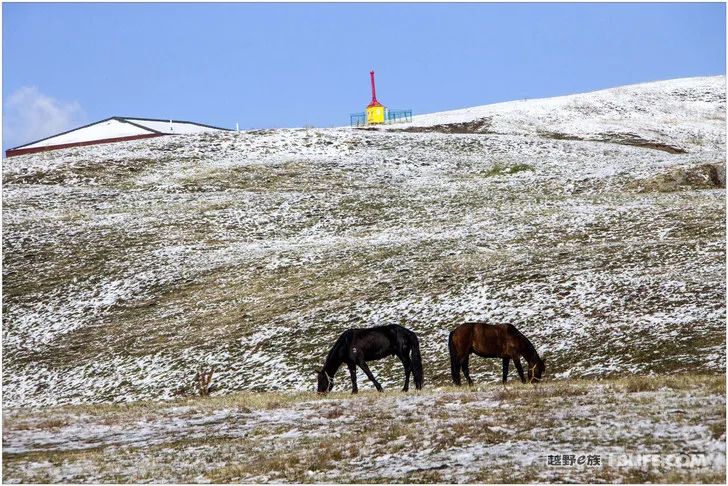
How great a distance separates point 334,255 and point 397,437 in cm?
3144

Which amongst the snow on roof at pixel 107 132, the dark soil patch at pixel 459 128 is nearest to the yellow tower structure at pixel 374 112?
the dark soil patch at pixel 459 128

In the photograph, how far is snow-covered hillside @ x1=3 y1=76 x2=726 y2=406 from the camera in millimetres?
33125

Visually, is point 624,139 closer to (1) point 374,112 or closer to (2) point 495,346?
(1) point 374,112

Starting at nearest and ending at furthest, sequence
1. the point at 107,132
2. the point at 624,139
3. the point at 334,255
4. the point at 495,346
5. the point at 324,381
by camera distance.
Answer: the point at 495,346, the point at 324,381, the point at 334,255, the point at 624,139, the point at 107,132

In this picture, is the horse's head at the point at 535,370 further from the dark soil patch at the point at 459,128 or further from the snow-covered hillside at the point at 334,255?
the dark soil patch at the point at 459,128

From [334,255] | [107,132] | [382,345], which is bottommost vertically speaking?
[382,345]

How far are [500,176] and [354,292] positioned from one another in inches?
1221

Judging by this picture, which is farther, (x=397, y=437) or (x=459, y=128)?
(x=459, y=128)

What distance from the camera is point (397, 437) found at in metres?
16.3

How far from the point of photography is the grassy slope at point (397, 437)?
14.2 m

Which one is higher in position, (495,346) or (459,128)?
(459,128)

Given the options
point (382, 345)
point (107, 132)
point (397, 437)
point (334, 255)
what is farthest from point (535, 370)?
point (107, 132)

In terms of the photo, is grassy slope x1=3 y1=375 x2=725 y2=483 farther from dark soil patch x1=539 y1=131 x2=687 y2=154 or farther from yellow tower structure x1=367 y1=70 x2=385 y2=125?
yellow tower structure x1=367 y1=70 x2=385 y2=125

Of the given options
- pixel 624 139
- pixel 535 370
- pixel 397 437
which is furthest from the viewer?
pixel 624 139
